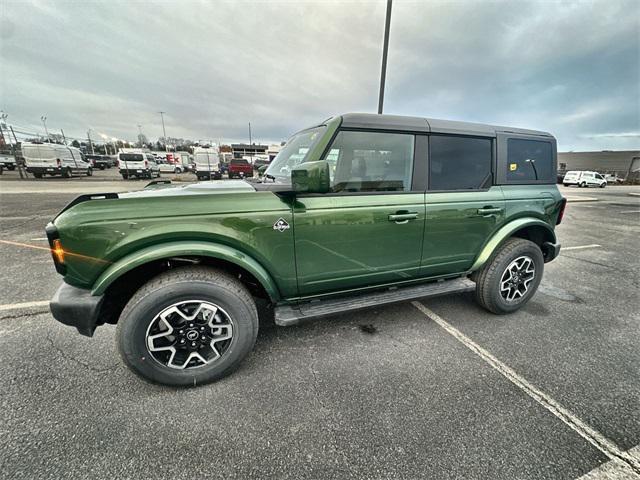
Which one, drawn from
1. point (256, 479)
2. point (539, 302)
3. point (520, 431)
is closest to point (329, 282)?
point (256, 479)

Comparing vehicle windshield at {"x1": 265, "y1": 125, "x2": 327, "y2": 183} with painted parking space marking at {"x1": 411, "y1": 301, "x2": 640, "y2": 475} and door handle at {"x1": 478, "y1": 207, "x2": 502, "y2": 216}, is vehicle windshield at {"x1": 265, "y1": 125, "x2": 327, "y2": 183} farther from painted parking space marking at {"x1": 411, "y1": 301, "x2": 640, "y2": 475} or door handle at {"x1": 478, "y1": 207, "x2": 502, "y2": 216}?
painted parking space marking at {"x1": 411, "y1": 301, "x2": 640, "y2": 475}

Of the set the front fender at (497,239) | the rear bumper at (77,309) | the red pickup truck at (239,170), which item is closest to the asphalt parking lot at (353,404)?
the rear bumper at (77,309)

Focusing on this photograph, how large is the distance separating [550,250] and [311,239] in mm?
3138

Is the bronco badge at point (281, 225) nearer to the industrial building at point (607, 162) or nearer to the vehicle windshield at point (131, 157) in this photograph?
the vehicle windshield at point (131, 157)

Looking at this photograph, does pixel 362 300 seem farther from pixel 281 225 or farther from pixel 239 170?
pixel 239 170

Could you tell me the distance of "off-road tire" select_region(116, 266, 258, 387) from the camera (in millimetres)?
1882

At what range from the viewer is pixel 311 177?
186 centimetres

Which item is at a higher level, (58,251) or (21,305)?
(58,251)

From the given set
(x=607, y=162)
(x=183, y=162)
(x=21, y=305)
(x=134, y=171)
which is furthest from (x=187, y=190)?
(x=607, y=162)

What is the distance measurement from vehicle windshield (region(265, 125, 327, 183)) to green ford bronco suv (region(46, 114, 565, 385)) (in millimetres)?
23


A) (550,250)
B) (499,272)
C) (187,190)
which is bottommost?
(499,272)

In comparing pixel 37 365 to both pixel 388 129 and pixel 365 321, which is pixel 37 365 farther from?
pixel 388 129

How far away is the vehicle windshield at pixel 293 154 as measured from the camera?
2.48 metres

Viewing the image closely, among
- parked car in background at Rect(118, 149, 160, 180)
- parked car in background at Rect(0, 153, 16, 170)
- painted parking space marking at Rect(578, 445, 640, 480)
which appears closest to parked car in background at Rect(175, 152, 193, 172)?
parked car in background at Rect(0, 153, 16, 170)
